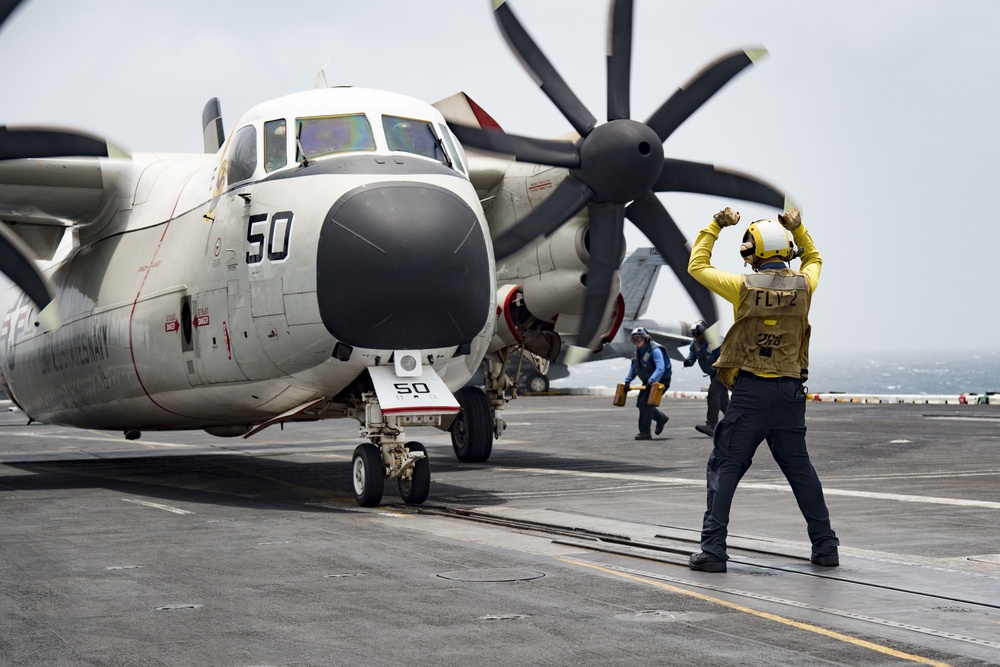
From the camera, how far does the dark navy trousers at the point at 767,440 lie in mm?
8758

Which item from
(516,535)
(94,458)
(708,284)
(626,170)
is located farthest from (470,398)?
(708,284)

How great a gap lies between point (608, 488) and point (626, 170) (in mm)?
5366

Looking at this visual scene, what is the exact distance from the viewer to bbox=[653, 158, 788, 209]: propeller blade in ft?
64.0

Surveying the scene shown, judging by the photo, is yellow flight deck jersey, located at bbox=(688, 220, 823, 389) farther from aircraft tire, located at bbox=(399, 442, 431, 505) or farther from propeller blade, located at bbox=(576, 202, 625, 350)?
propeller blade, located at bbox=(576, 202, 625, 350)

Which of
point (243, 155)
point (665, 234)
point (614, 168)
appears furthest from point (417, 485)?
point (665, 234)

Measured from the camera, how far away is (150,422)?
61.4 ft

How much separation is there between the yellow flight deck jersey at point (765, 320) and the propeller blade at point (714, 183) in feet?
35.1

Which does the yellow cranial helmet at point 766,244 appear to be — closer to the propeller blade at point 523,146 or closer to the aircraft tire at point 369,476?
the aircraft tire at point 369,476

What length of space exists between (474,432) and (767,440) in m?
12.4

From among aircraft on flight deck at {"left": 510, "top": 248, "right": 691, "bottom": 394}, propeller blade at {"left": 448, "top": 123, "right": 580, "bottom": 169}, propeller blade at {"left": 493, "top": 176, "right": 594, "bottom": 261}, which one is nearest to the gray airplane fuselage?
propeller blade at {"left": 448, "top": 123, "right": 580, "bottom": 169}

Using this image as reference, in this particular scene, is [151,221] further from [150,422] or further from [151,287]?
[150,422]

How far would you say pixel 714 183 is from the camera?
19656 mm

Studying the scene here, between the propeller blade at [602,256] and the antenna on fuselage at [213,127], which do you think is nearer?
the propeller blade at [602,256]

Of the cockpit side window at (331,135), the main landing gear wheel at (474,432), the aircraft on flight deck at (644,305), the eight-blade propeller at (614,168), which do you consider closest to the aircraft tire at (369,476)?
the cockpit side window at (331,135)
